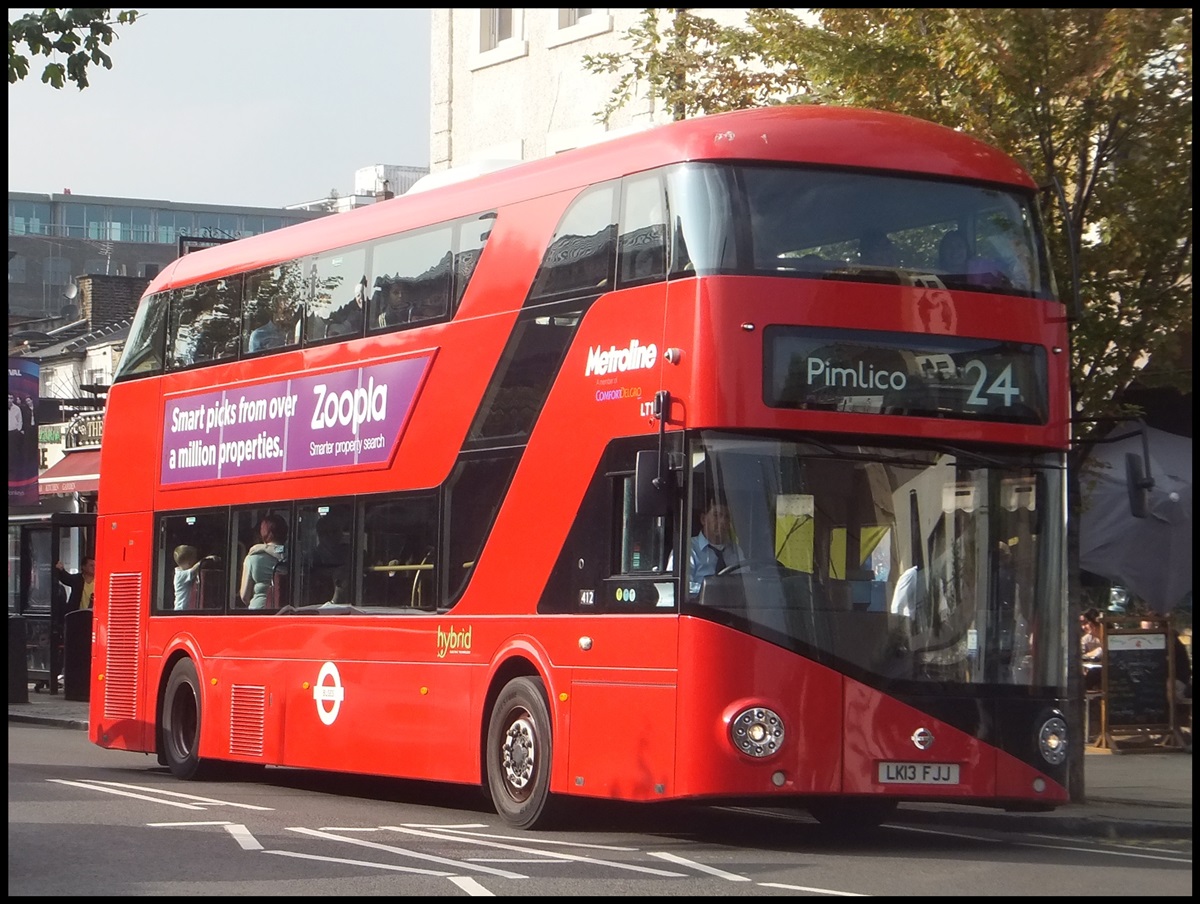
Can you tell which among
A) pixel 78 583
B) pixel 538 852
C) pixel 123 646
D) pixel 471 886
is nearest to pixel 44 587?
pixel 78 583

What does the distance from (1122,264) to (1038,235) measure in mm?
3873

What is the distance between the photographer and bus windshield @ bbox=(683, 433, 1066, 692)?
1230cm

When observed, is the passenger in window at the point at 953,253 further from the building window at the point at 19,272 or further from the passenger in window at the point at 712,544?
the building window at the point at 19,272

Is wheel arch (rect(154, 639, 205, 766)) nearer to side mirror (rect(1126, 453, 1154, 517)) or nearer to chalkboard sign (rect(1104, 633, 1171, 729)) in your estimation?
chalkboard sign (rect(1104, 633, 1171, 729))

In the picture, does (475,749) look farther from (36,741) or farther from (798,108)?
(36,741)

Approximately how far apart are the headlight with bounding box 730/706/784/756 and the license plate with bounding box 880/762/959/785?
0.69 meters

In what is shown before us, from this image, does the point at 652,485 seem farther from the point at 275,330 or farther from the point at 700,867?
the point at 275,330

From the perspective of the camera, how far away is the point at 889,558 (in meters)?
12.5

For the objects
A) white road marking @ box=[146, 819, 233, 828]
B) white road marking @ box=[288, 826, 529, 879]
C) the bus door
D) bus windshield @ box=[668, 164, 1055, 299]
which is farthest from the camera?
the bus door

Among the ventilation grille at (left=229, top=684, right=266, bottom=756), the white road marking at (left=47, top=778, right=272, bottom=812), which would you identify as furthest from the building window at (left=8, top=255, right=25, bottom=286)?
the white road marking at (left=47, top=778, right=272, bottom=812)

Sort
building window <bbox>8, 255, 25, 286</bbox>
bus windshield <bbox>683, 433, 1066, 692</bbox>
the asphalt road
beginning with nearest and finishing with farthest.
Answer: the asphalt road
bus windshield <bbox>683, 433, 1066, 692</bbox>
building window <bbox>8, 255, 25, 286</bbox>

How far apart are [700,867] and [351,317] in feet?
21.3

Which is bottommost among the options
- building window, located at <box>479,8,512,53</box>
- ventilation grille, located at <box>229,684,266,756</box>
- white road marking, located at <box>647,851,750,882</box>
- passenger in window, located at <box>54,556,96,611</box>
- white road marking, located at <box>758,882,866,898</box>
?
white road marking, located at <box>647,851,750,882</box>

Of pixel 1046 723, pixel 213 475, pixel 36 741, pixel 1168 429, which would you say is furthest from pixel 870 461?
pixel 36 741
